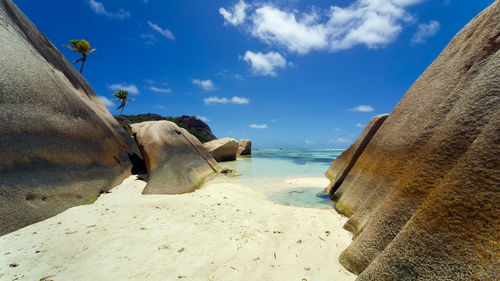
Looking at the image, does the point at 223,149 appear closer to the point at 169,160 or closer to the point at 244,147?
the point at 244,147

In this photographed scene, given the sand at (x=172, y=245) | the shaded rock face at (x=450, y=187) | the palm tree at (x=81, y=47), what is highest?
the palm tree at (x=81, y=47)

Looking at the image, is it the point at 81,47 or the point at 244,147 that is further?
the point at 244,147

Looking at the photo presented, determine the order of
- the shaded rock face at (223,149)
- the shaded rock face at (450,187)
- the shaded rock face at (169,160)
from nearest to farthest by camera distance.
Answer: the shaded rock face at (450,187), the shaded rock face at (169,160), the shaded rock face at (223,149)

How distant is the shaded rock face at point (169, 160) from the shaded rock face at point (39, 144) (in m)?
1.32

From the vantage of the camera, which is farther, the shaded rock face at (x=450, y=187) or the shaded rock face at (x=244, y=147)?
the shaded rock face at (x=244, y=147)

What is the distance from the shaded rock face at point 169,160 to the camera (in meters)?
6.41

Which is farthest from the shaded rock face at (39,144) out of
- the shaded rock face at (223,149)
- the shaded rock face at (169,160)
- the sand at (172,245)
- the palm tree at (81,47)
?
the palm tree at (81,47)

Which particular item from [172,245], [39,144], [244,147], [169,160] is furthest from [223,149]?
[172,245]

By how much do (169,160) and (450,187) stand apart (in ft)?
24.2

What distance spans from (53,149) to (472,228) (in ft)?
23.6

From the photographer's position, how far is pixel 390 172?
371cm

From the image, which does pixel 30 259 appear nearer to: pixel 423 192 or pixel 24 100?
pixel 24 100

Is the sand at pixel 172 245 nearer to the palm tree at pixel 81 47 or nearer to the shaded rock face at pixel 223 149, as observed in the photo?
the shaded rock face at pixel 223 149

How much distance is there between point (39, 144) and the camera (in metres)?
4.21
